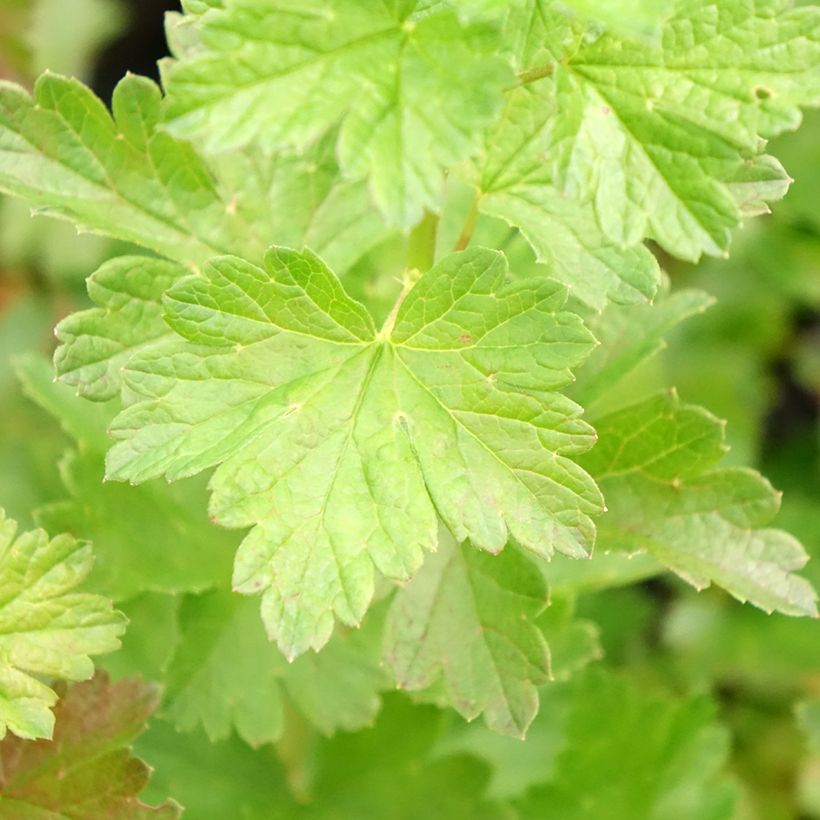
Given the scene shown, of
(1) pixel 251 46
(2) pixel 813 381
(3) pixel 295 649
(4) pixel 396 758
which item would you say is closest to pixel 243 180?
(1) pixel 251 46

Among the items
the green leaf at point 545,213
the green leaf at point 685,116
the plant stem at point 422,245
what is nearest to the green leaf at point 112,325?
the plant stem at point 422,245

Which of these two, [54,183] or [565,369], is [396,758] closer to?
[565,369]

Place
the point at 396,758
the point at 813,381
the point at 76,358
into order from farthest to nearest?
the point at 813,381
the point at 396,758
the point at 76,358

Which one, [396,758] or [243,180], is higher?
[243,180]

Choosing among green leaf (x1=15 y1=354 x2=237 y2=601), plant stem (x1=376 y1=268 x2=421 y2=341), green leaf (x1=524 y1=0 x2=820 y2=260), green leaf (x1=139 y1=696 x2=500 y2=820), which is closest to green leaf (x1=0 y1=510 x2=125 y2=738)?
green leaf (x1=15 y1=354 x2=237 y2=601)

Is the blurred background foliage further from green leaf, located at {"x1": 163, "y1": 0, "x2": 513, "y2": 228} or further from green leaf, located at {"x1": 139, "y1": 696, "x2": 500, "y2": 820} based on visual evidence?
green leaf, located at {"x1": 163, "y1": 0, "x2": 513, "y2": 228}

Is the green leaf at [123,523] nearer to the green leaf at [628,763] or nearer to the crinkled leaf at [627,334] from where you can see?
the crinkled leaf at [627,334]

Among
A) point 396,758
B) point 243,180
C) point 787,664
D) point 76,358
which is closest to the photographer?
point 76,358
